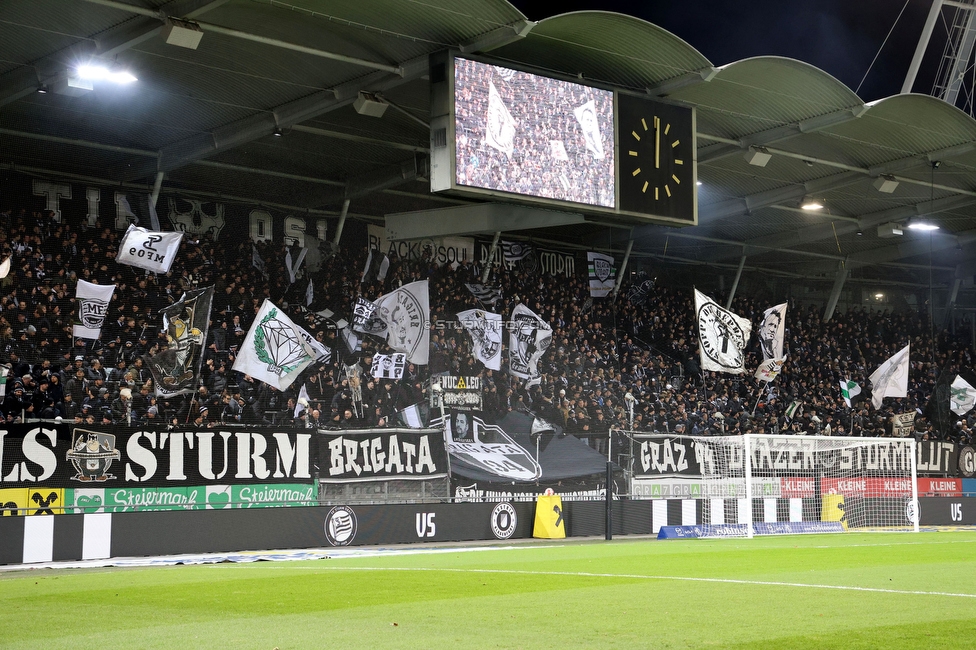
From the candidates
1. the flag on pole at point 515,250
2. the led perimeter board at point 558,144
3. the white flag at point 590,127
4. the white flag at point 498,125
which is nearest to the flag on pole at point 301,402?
the led perimeter board at point 558,144

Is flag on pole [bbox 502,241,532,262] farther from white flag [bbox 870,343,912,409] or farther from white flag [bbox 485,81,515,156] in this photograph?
white flag [bbox 870,343,912,409]

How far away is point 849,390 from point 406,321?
1606cm

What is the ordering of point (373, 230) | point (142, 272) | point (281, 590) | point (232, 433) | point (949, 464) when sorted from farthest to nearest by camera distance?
point (949, 464)
point (373, 230)
point (142, 272)
point (232, 433)
point (281, 590)

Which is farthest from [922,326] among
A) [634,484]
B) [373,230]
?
[373,230]

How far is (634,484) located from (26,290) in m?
14.0

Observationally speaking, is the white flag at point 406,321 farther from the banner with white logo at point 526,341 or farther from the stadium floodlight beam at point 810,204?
the stadium floodlight beam at point 810,204

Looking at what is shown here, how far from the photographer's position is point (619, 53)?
2161 centimetres

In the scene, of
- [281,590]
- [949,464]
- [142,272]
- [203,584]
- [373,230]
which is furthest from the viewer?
[949,464]

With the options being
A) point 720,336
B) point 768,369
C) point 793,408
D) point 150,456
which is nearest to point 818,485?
point 720,336

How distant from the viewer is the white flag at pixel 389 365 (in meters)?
26.7

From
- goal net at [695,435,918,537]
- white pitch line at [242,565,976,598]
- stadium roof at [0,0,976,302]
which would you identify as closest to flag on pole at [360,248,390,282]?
stadium roof at [0,0,976,302]

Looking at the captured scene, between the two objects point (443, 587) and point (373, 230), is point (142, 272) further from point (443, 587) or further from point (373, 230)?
point (443, 587)

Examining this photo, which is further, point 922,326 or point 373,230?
point 922,326

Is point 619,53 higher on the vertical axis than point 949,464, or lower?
higher
